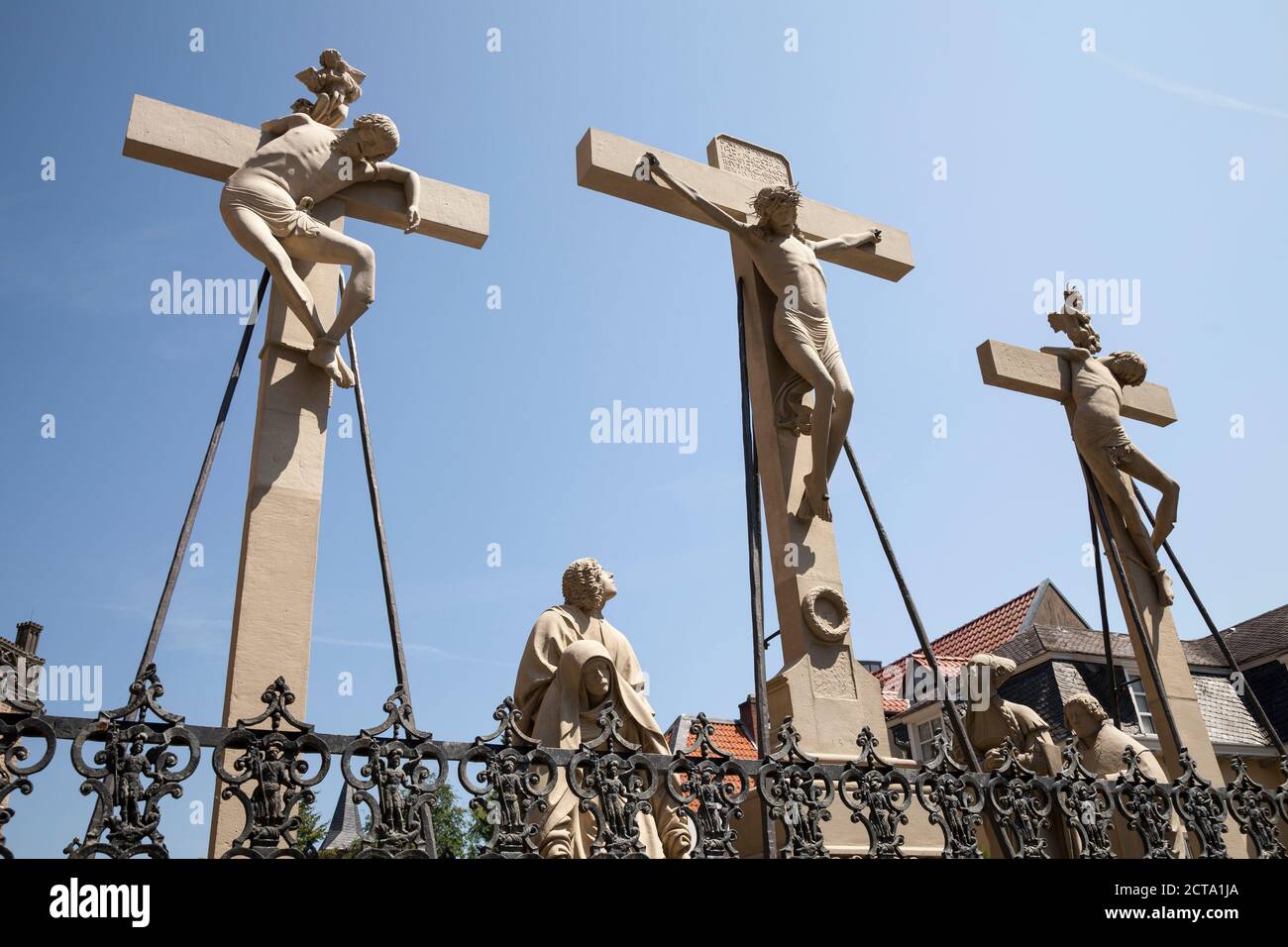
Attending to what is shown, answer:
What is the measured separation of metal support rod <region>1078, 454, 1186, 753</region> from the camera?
9055 mm

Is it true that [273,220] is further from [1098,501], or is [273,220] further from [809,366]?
[1098,501]

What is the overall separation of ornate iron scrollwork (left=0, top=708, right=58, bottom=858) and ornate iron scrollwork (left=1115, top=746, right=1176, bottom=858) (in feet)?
16.1

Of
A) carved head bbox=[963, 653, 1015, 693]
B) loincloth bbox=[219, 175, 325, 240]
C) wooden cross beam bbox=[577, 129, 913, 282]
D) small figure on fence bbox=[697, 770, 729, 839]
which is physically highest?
wooden cross beam bbox=[577, 129, 913, 282]

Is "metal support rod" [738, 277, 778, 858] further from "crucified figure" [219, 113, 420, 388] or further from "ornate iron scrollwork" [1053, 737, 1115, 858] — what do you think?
"crucified figure" [219, 113, 420, 388]

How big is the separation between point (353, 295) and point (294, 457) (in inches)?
42.3

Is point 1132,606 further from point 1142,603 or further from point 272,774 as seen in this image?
point 272,774

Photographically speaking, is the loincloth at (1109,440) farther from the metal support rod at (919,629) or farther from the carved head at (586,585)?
the carved head at (586,585)

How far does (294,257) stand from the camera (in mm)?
6980

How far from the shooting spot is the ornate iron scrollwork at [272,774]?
13.0 ft

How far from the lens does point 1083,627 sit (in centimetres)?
2594

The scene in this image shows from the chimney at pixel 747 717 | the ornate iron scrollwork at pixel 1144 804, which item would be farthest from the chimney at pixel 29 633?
the ornate iron scrollwork at pixel 1144 804

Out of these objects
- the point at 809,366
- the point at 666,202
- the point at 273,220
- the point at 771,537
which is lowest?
the point at 771,537

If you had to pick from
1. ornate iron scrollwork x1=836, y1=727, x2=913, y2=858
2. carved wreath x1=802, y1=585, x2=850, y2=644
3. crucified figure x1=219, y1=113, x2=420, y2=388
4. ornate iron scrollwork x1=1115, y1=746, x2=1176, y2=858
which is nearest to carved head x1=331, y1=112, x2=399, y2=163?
crucified figure x1=219, y1=113, x2=420, y2=388
